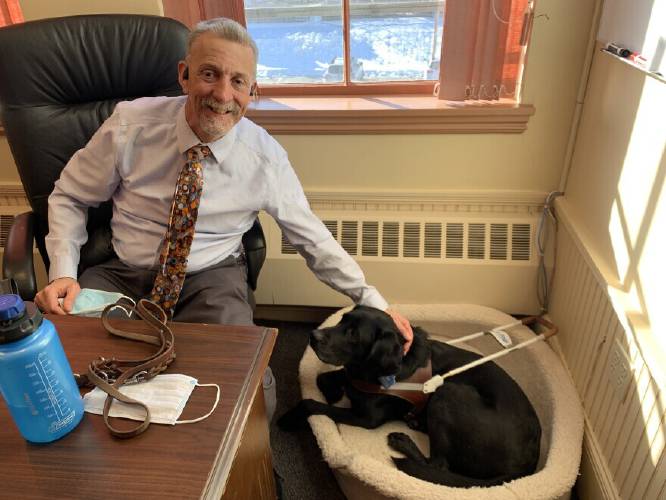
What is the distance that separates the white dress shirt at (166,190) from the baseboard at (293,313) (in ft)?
2.30

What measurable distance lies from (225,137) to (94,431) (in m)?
0.85

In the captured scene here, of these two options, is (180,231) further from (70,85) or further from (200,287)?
(70,85)

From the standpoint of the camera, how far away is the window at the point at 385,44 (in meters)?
1.72

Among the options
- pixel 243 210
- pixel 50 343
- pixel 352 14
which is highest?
pixel 352 14

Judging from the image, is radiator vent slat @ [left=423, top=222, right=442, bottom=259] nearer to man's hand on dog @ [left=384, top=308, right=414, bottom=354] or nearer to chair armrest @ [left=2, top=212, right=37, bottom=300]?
man's hand on dog @ [left=384, top=308, right=414, bottom=354]

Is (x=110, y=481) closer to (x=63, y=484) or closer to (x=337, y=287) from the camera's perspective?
(x=63, y=484)

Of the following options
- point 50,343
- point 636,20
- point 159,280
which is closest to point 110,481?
→ point 50,343

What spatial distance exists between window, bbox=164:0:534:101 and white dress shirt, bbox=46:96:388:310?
27.9 inches

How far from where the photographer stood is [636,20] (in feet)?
4.17

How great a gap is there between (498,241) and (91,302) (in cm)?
141

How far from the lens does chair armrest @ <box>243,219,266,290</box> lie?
1419mm

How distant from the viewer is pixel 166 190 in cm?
138

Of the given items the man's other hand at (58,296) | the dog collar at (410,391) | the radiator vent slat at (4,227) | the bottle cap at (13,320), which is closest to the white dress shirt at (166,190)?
the man's other hand at (58,296)

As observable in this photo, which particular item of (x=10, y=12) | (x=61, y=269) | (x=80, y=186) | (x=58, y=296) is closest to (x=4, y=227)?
(x=10, y=12)
